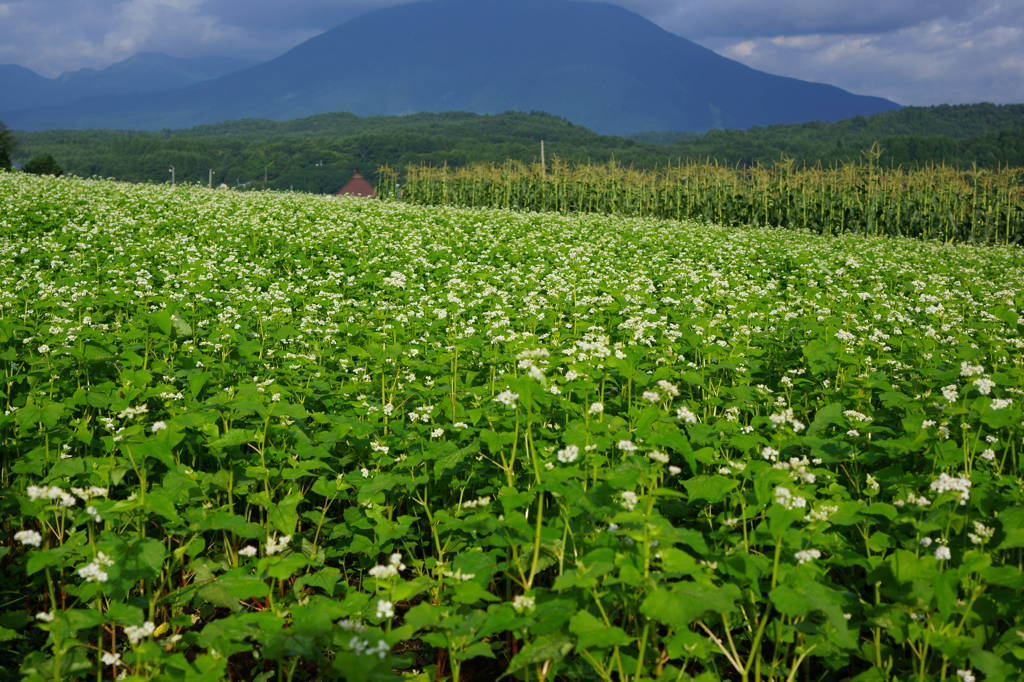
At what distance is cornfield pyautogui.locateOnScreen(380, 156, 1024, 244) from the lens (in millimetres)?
31453

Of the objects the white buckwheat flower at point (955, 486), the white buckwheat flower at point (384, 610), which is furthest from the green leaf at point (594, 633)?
the white buckwheat flower at point (955, 486)

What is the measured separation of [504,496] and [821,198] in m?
35.1

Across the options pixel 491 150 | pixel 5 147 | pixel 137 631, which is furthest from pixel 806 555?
pixel 491 150

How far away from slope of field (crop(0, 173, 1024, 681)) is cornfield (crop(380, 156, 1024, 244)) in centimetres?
2718

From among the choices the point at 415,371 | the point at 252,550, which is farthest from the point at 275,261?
the point at 252,550

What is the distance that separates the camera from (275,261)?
14.0 metres

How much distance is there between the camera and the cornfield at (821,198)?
103ft

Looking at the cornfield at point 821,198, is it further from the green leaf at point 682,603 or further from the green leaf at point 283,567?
the green leaf at point 283,567

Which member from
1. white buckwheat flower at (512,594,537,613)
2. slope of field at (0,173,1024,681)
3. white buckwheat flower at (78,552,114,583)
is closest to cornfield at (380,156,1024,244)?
slope of field at (0,173,1024,681)

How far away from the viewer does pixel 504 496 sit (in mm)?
3666

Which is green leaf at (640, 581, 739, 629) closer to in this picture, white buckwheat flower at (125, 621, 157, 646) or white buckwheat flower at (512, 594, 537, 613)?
white buckwheat flower at (512, 594, 537, 613)

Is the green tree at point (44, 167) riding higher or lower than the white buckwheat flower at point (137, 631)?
higher

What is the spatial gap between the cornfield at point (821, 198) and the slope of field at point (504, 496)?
27175mm

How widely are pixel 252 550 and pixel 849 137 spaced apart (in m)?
176
